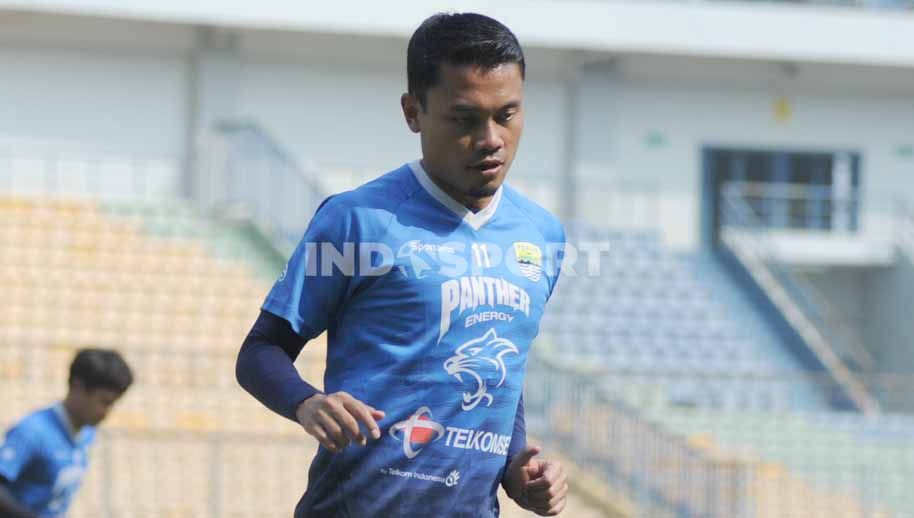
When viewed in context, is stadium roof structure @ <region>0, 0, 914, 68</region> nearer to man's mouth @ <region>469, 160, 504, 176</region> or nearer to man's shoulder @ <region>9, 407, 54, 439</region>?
man's shoulder @ <region>9, 407, 54, 439</region>

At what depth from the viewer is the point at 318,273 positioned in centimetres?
369

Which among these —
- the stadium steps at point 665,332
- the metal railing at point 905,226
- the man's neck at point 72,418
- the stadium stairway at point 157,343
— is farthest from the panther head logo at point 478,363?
the metal railing at point 905,226

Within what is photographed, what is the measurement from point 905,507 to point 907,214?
10.3 metres

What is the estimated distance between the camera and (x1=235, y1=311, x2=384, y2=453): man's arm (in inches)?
134

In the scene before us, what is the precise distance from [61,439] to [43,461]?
16 centimetres

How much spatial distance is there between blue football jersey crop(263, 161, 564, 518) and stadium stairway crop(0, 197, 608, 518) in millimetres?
9015

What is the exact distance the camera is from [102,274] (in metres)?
18.8

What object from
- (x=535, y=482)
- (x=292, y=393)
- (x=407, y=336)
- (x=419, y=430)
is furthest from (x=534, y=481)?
(x=292, y=393)

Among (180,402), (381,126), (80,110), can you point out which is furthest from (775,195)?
(180,402)

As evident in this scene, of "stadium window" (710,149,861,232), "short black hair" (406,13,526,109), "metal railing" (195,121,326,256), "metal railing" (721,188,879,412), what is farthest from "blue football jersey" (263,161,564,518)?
"stadium window" (710,149,861,232)

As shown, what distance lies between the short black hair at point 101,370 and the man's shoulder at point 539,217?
377 centimetres

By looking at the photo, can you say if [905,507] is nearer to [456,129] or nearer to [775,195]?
[775,195]

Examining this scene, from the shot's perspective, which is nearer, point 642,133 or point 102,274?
point 102,274

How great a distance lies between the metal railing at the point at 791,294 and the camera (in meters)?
21.4
